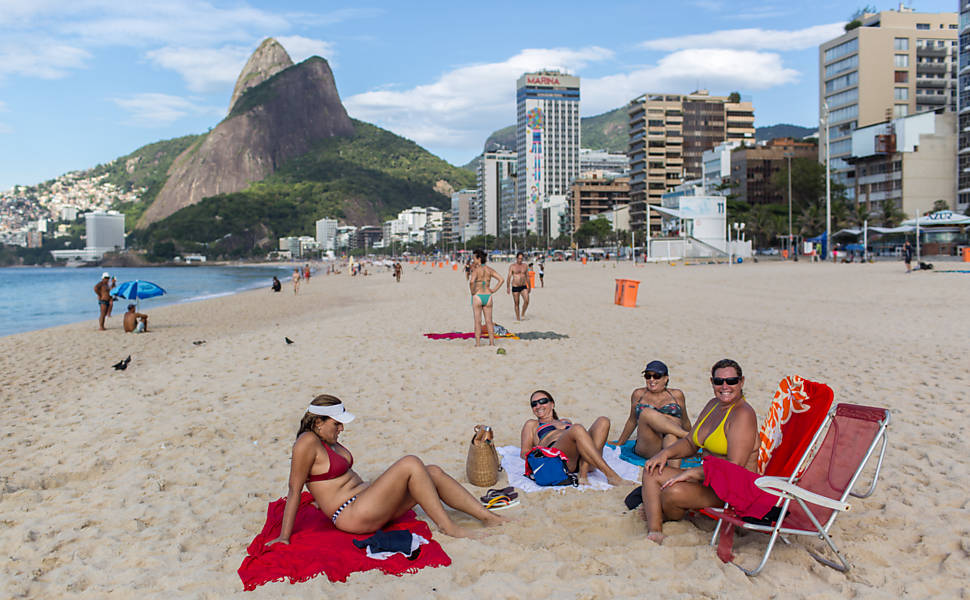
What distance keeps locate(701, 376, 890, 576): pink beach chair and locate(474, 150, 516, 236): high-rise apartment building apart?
169 meters

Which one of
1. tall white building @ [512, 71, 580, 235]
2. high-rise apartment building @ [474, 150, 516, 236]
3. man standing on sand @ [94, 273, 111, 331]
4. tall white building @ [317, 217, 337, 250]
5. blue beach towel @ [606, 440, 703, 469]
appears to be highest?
tall white building @ [512, 71, 580, 235]

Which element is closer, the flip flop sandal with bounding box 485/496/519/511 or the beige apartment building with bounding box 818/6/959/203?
the flip flop sandal with bounding box 485/496/519/511

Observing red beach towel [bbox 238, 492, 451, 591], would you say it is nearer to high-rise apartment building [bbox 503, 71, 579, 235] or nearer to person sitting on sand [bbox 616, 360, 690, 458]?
person sitting on sand [bbox 616, 360, 690, 458]

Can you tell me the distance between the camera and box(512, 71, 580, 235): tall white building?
548 feet

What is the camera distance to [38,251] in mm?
155250

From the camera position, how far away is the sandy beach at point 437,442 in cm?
314

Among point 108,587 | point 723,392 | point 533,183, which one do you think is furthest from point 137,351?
point 533,183

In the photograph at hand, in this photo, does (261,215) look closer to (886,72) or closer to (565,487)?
(886,72)

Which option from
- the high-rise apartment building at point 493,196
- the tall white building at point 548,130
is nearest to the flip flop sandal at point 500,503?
the tall white building at point 548,130

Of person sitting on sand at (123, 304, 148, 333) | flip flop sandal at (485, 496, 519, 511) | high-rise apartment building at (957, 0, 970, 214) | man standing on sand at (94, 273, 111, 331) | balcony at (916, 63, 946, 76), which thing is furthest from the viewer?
balcony at (916, 63, 946, 76)

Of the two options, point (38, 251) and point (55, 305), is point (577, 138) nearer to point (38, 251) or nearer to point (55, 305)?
point (38, 251)

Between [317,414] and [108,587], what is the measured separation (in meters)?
1.21

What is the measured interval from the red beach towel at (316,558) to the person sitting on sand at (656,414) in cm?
180

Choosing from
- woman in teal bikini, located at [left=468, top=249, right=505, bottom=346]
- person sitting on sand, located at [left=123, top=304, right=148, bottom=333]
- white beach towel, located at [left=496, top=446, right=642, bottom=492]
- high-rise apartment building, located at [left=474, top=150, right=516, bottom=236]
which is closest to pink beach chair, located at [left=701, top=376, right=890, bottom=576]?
white beach towel, located at [left=496, top=446, right=642, bottom=492]
